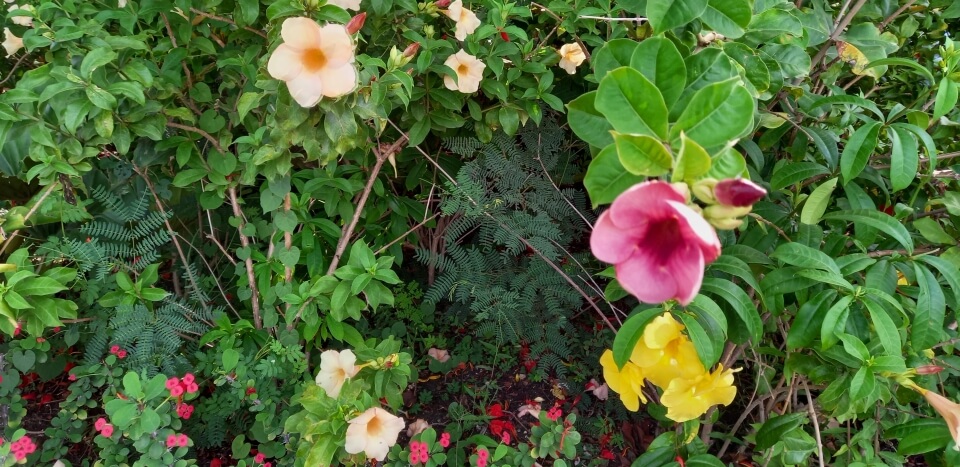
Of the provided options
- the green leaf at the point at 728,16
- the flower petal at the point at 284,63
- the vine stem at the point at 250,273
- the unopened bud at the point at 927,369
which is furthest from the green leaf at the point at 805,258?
the vine stem at the point at 250,273

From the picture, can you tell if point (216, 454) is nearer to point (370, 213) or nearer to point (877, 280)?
point (370, 213)

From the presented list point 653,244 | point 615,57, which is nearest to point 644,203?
point 653,244

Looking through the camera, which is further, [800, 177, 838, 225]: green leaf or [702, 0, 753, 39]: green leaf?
[800, 177, 838, 225]: green leaf

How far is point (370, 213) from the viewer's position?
1.89 metres

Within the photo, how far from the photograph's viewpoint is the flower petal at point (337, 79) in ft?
3.51

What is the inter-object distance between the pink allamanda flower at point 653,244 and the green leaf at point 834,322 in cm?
66

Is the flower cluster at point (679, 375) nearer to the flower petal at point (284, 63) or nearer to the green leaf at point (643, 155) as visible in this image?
the green leaf at point (643, 155)

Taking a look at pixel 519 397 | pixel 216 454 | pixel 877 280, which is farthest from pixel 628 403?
pixel 216 454

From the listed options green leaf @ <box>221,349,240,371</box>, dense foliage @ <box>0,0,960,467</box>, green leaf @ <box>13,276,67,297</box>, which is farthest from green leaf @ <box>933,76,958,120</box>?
green leaf @ <box>13,276,67,297</box>

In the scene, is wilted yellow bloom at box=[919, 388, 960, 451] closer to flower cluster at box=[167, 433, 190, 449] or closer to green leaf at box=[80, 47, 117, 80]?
flower cluster at box=[167, 433, 190, 449]

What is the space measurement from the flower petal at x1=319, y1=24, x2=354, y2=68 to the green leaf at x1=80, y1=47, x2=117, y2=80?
52 centimetres

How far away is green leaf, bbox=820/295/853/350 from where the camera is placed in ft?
3.25

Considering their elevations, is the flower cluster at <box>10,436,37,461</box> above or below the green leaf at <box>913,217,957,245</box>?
below

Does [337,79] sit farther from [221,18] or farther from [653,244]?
[653,244]
